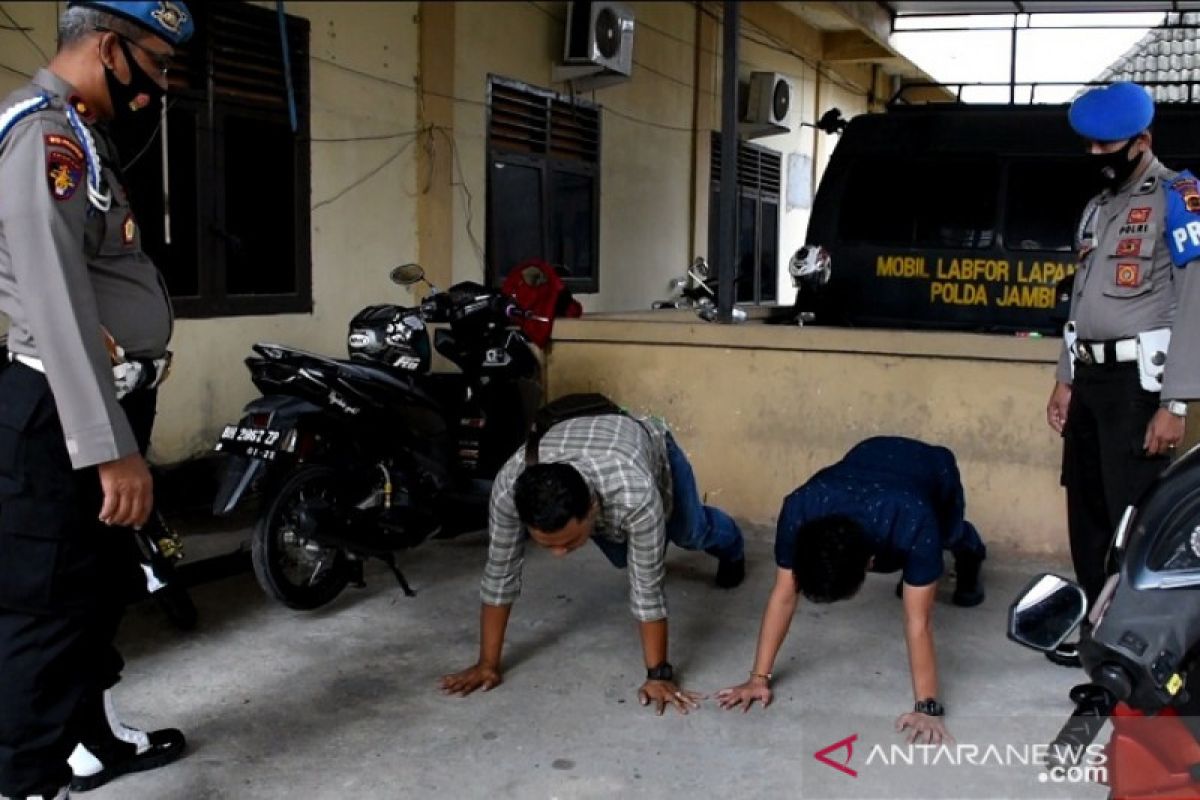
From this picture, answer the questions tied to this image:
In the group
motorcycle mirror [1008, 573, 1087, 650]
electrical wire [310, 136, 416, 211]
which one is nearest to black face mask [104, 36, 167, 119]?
motorcycle mirror [1008, 573, 1087, 650]

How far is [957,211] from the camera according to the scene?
6086 mm

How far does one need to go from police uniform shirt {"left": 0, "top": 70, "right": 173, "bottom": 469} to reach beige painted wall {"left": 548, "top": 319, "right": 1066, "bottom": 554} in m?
3.19

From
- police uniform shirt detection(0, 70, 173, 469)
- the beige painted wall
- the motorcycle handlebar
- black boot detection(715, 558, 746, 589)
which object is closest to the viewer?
the motorcycle handlebar

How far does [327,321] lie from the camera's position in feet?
20.1

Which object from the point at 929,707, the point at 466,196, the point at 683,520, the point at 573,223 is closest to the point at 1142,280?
the point at 929,707

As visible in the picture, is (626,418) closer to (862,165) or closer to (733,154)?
(733,154)

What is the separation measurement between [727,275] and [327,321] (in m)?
2.16

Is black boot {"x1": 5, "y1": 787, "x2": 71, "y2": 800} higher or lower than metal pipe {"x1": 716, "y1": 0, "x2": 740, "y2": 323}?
lower

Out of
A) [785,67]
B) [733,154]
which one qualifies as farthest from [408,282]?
[785,67]

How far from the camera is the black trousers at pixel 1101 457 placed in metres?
3.14

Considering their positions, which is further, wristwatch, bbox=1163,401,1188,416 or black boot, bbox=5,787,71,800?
wristwatch, bbox=1163,401,1188,416

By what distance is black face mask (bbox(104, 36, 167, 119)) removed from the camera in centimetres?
206

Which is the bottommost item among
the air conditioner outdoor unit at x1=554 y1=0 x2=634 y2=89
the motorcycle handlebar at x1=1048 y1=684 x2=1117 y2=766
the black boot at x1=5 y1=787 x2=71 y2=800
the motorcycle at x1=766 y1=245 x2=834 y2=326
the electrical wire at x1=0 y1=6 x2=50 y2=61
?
the black boot at x1=5 y1=787 x2=71 y2=800

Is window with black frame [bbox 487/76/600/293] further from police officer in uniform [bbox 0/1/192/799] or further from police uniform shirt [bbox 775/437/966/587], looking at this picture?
police officer in uniform [bbox 0/1/192/799]
